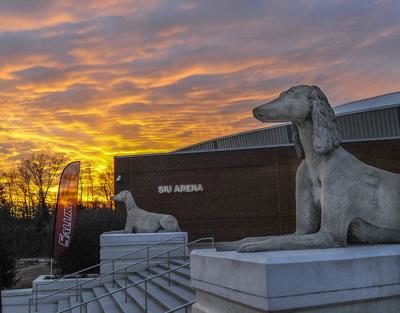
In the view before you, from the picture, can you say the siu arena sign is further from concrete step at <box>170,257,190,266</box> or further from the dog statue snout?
the dog statue snout

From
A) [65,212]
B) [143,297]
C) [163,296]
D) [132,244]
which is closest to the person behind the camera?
[163,296]

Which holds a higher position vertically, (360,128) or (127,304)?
(360,128)

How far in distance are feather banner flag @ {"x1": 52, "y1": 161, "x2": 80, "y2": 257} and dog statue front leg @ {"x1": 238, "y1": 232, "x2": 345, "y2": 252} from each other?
41.2ft

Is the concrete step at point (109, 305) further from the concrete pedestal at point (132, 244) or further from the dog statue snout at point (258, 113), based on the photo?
the dog statue snout at point (258, 113)

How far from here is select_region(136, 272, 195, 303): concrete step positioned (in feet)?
32.0

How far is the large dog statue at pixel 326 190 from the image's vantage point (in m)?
5.26

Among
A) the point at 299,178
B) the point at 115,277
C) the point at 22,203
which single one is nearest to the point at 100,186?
the point at 22,203

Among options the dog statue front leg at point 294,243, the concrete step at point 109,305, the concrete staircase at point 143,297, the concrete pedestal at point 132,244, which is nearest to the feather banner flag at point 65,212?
the concrete pedestal at point 132,244

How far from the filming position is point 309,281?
172 inches

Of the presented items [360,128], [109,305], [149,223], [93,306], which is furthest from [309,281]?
[360,128]

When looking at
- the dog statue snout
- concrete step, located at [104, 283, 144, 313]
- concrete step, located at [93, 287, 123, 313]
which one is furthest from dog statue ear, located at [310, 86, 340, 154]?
concrete step, located at [93, 287, 123, 313]

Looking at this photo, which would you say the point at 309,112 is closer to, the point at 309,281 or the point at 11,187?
the point at 309,281

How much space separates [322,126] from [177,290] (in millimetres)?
6348

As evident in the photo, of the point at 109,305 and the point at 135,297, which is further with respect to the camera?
the point at 109,305
